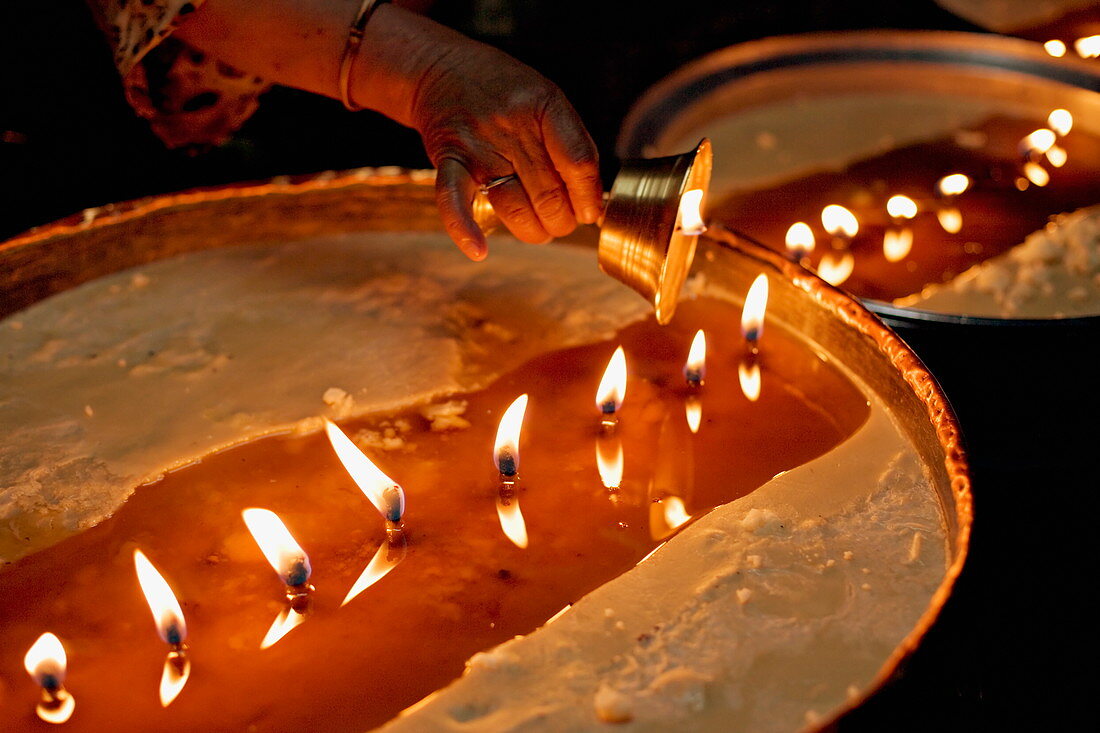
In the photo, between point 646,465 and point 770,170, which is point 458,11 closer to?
point 770,170

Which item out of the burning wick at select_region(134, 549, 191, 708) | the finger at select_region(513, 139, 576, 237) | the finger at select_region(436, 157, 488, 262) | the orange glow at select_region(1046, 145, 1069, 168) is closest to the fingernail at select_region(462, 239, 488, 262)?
the finger at select_region(436, 157, 488, 262)

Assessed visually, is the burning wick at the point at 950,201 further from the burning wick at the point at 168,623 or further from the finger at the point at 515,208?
the burning wick at the point at 168,623

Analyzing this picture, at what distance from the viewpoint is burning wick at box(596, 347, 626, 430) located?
1.40 meters

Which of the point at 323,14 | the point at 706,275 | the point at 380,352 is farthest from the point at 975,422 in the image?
the point at 323,14

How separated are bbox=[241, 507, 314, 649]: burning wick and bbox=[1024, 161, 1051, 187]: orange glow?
1.89 m

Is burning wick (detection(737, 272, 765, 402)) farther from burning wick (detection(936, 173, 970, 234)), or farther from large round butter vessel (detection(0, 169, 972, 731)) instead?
burning wick (detection(936, 173, 970, 234))

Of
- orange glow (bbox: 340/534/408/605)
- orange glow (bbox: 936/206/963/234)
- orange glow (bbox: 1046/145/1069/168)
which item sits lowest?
orange glow (bbox: 936/206/963/234)

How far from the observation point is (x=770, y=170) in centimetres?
236

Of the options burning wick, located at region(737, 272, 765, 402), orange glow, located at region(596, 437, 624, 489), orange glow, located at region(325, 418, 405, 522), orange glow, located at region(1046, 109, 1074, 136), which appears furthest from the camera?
orange glow, located at region(1046, 109, 1074, 136)

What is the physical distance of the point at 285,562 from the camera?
1127 mm

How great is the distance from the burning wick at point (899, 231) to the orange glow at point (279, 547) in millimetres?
1377

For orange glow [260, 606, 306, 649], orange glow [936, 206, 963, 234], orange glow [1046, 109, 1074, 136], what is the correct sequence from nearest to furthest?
1. orange glow [260, 606, 306, 649]
2. orange glow [936, 206, 963, 234]
3. orange glow [1046, 109, 1074, 136]

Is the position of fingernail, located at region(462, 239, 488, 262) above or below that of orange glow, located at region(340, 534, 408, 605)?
above

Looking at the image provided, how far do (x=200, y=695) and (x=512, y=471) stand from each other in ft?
1.51
